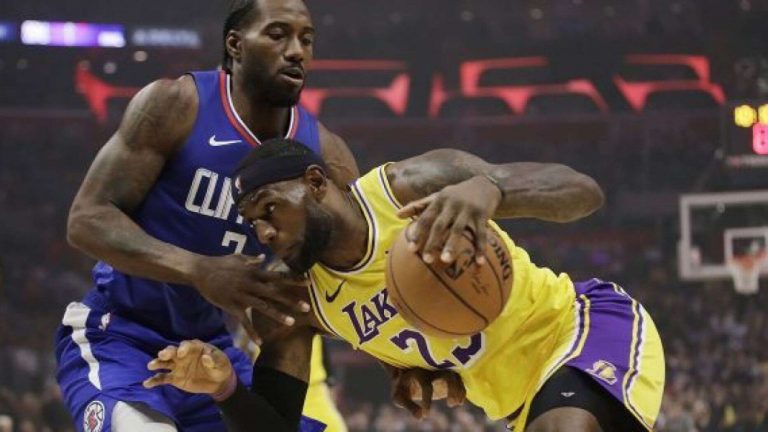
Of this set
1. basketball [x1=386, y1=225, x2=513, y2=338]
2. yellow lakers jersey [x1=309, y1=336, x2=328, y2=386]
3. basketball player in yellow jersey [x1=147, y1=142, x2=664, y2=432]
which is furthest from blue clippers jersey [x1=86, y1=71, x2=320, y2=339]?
yellow lakers jersey [x1=309, y1=336, x2=328, y2=386]

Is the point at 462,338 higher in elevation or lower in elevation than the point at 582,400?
higher

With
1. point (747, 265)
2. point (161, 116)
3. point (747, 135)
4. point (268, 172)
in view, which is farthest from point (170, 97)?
point (747, 265)

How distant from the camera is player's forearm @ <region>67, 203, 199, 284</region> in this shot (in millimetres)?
3086

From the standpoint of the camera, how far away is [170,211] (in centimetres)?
341

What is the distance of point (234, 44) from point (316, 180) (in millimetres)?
813

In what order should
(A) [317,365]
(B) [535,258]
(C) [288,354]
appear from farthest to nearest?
(B) [535,258] → (A) [317,365] → (C) [288,354]

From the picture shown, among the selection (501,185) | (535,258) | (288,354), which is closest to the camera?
(501,185)

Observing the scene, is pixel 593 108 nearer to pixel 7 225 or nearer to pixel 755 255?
pixel 755 255

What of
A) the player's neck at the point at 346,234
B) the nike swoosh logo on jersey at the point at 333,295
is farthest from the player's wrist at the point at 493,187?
the nike swoosh logo on jersey at the point at 333,295

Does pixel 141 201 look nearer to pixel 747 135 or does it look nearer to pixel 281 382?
pixel 281 382

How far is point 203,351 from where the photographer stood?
9.66ft

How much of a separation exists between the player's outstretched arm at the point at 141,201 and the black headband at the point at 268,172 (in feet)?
0.63

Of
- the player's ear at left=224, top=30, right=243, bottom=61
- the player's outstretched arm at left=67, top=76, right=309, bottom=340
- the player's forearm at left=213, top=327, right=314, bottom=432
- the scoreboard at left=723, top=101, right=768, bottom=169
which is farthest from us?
the scoreboard at left=723, top=101, right=768, bottom=169

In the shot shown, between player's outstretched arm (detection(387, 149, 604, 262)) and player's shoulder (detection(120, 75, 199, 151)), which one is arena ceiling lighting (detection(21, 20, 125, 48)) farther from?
player's outstretched arm (detection(387, 149, 604, 262))
